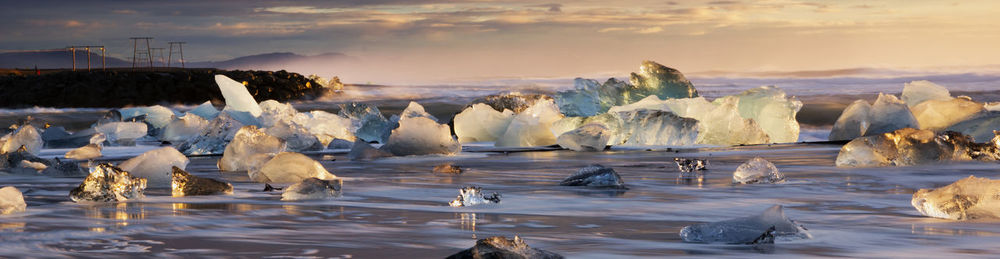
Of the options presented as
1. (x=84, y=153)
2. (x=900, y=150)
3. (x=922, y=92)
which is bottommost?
(x=84, y=153)

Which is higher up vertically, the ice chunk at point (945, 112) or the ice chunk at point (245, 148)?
the ice chunk at point (945, 112)

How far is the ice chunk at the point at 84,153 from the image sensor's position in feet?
26.2

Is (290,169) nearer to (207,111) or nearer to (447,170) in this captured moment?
(447,170)

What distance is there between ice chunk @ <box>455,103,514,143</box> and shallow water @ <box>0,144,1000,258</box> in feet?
11.9

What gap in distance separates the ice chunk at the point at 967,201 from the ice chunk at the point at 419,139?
4228 mm

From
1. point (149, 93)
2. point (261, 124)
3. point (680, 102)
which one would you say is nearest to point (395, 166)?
point (680, 102)

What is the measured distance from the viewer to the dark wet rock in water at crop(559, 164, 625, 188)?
16.2 ft

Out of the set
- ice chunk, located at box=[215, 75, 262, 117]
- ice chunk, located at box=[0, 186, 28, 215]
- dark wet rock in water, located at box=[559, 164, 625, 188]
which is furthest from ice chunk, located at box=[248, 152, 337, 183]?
ice chunk, located at box=[215, 75, 262, 117]

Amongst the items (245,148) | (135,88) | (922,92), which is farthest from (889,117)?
(135,88)

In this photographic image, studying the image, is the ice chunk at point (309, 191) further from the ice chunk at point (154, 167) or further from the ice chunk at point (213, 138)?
the ice chunk at point (213, 138)

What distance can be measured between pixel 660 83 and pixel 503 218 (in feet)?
22.9

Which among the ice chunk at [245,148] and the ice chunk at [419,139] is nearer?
the ice chunk at [245,148]

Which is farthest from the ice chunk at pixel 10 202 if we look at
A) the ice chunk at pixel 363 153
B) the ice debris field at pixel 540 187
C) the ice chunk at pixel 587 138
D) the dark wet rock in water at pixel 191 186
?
the ice chunk at pixel 587 138

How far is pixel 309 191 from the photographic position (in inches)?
173
